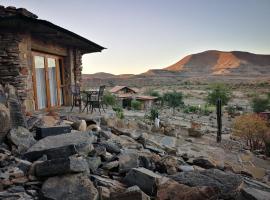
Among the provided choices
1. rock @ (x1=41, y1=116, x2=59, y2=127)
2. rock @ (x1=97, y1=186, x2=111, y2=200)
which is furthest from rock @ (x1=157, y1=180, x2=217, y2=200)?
rock @ (x1=41, y1=116, x2=59, y2=127)

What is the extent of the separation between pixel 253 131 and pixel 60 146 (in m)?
15.5

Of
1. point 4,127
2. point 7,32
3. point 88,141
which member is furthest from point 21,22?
point 88,141

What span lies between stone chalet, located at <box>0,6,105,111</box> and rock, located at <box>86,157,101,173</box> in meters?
4.15

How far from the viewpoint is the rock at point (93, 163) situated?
14.2 ft

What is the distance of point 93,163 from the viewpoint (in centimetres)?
443

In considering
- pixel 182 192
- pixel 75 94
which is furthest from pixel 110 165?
pixel 75 94

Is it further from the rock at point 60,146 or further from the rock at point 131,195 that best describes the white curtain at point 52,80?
the rock at point 131,195

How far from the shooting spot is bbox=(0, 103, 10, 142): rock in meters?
4.97

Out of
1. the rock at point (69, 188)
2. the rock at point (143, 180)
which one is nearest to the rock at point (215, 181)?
the rock at point (143, 180)

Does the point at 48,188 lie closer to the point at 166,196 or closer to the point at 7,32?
the point at 166,196

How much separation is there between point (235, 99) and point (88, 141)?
52.9 meters

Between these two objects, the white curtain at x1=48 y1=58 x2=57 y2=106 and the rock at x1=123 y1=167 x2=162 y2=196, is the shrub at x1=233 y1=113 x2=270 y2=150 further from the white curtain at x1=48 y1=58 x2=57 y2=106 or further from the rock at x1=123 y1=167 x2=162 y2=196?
the rock at x1=123 y1=167 x2=162 y2=196

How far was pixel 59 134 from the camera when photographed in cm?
541

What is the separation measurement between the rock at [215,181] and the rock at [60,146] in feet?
5.56
